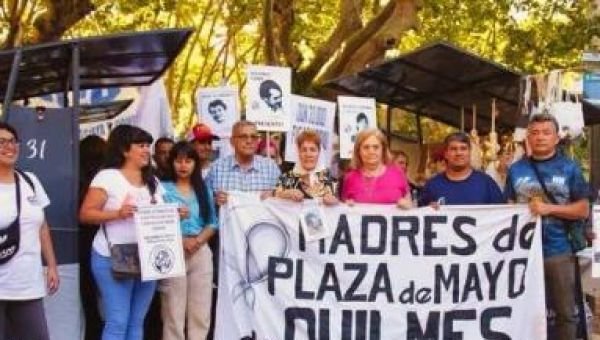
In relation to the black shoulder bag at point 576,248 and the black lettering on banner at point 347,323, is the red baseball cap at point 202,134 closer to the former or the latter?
the black lettering on banner at point 347,323

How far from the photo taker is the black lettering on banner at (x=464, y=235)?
25.5ft

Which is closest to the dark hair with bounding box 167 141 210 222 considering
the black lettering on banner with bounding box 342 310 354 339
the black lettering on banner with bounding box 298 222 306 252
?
the black lettering on banner with bounding box 298 222 306 252

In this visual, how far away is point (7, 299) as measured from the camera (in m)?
6.63

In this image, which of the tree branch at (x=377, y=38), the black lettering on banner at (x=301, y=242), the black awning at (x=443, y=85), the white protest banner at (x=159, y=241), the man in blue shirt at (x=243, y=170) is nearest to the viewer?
the white protest banner at (x=159, y=241)

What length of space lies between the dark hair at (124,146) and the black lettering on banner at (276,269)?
41.3 inches

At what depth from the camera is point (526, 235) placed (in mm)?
7777

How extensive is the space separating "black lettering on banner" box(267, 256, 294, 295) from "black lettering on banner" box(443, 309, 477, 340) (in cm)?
120

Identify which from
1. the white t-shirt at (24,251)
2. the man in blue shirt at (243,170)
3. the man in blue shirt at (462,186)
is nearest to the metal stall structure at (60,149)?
the white t-shirt at (24,251)

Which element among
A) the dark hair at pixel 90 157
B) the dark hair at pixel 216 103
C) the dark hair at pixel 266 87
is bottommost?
the dark hair at pixel 90 157

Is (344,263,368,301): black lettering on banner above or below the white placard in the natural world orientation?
below

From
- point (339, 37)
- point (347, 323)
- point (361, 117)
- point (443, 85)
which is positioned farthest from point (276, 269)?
point (339, 37)

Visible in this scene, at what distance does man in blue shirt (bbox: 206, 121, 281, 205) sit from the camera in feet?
27.4

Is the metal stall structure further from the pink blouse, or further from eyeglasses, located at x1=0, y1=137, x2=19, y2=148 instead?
the pink blouse

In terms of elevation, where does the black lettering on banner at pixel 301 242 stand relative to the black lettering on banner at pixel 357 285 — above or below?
above
